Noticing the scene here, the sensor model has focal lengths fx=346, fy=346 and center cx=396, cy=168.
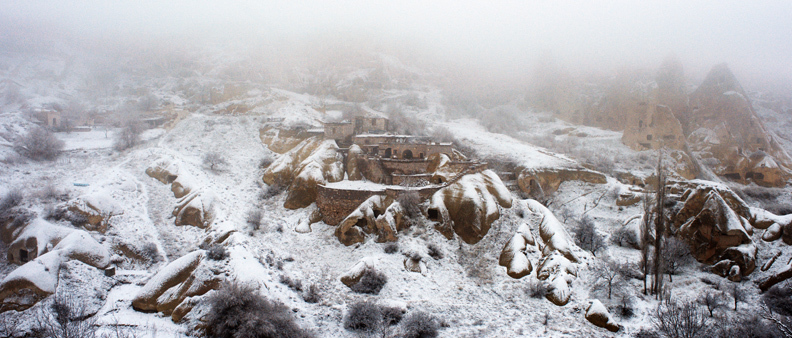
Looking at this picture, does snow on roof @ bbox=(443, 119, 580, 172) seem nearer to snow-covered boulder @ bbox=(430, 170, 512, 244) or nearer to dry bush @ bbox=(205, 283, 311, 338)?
snow-covered boulder @ bbox=(430, 170, 512, 244)

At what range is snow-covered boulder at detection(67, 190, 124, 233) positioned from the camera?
20.2 m

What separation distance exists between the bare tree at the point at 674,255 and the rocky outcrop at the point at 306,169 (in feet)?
72.1

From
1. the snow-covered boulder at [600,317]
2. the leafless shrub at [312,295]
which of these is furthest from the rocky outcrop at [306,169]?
the snow-covered boulder at [600,317]

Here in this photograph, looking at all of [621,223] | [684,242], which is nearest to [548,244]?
[684,242]

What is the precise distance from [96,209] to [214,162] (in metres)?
10.4

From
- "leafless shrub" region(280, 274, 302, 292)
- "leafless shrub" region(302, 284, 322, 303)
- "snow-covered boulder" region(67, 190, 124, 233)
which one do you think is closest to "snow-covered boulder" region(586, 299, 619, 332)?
"leafless shrub" region(302, 284, 322, 303)

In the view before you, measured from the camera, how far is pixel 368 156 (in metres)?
30.2

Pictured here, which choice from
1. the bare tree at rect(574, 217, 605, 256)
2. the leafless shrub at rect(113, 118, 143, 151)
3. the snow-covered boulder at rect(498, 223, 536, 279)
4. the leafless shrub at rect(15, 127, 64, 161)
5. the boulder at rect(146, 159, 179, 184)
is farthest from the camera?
the leafless shrub at rect(113, 118, 143, 151)

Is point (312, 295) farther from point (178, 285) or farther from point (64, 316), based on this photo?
point (64, 316)

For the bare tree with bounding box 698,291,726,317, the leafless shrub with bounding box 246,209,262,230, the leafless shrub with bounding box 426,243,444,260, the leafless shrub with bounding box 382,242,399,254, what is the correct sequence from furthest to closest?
the leafless shrub with bounding box 246,209,262,230 < the leafless shrub with bounding box 426,243,444,260 < the leafless shrub with bounding box 382,242,399,254 < the bare tree with bounding box 698,291,726,317

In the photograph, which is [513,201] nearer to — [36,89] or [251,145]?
[251,145]

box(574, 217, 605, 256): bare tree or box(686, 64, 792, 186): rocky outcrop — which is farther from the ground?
box(686, 64, 792, 186): rocky outcrop

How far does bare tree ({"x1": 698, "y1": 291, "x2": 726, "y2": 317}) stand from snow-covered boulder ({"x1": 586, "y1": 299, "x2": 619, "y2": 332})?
13.2 ft

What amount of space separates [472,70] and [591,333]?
6267 centimetres
